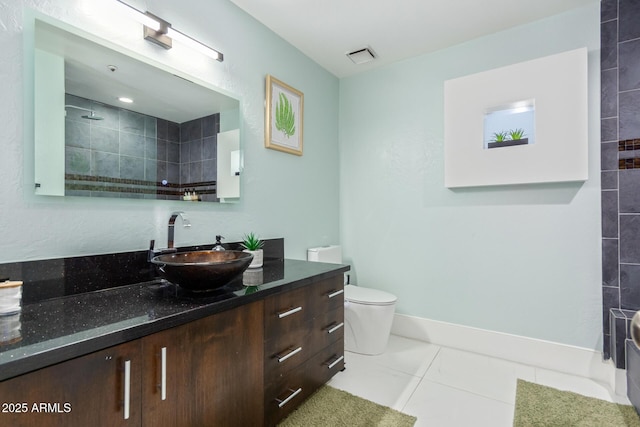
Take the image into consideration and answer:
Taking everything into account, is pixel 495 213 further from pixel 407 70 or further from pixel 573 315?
pixel 407 70

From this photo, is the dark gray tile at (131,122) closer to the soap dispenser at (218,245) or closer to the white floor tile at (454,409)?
the soap dispenser at (218,245)

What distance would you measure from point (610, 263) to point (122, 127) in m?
2.99

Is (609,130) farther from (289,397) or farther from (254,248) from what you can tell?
(289,397)

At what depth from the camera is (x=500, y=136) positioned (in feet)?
7.77

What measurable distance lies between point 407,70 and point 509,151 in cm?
114

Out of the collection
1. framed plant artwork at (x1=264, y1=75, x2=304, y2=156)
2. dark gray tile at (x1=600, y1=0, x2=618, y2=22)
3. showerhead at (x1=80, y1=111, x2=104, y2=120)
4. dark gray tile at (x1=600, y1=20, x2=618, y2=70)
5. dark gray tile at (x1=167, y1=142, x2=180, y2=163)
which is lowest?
dark gray tile at (x1=167, y1=142, x2=180, y2=163)

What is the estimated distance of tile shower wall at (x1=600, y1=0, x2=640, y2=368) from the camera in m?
1.96

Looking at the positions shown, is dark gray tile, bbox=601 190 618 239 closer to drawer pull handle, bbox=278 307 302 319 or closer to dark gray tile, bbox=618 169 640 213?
dark gray tile, bbox=618 169 640 213

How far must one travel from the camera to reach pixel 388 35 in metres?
2.44

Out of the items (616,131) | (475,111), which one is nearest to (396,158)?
(475,111)

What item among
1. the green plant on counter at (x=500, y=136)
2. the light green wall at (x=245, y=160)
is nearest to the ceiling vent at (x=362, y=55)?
the light green wall at (x=245, y=160)

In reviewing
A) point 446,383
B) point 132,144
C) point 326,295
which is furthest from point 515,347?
point 132,144

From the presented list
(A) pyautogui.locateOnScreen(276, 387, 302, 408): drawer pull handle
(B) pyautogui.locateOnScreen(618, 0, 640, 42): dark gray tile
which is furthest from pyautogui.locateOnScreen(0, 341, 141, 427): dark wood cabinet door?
(B) pyautogui.locateOnScreen(618, 0, 640, 42): dark gray tile

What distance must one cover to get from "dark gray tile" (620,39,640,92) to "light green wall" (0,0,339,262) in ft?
6.92
